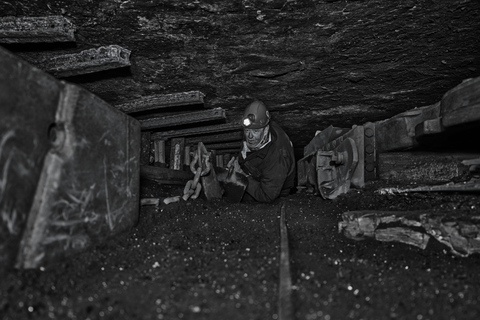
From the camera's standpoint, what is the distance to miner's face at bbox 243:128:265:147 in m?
4.60

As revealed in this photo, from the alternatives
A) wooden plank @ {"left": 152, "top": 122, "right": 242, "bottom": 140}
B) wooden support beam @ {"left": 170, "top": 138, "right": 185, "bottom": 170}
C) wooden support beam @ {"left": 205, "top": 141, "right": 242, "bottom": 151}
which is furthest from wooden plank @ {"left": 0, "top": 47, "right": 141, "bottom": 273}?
wooden support beam @ {"left": 205, "top": 141, "right": 242, "bottom": 151}

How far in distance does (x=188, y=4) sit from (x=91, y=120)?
108cm

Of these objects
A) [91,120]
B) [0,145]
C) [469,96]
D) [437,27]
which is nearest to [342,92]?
[437,27]

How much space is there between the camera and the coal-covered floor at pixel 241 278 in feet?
4.75

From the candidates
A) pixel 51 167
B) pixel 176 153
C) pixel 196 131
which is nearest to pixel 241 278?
pixel 51 167

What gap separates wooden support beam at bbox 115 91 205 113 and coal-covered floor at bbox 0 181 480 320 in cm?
166

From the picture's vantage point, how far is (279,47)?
297cm

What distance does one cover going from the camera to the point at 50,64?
289 centimetres

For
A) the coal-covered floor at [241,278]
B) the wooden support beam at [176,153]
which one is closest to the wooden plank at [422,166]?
the coal-covered floor at [241,278]

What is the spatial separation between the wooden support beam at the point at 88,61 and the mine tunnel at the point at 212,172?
0.05ft

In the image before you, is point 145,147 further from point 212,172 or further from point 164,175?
point 212,172

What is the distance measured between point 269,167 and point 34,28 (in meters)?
3.44

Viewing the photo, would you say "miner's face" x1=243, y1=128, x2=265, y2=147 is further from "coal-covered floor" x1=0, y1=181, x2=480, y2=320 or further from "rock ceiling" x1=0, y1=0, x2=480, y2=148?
"coal-covered floor" x1=0, y1=181, x2=480, y2=320

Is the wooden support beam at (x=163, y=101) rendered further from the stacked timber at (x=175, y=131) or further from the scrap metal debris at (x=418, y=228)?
the scrap metal debris at (x=418, y=228)
